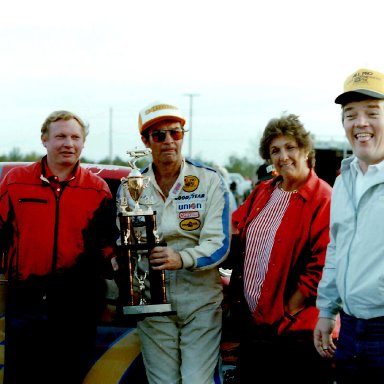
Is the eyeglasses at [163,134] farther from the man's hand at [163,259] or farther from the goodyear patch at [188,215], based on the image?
the man's hand at [163,259]

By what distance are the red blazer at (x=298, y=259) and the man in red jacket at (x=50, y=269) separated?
37.1 inches

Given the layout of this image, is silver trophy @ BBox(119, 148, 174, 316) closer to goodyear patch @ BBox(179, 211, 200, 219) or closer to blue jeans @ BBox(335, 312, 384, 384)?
goodyear patch @ BBox(179, 211, 200, 219)

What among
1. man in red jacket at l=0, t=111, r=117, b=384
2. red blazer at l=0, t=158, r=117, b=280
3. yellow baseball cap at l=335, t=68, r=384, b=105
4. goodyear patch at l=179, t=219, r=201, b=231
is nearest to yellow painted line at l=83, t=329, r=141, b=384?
man in red jacket at l=0, t=111, r=117, b=384

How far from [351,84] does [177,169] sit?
44.3 inches

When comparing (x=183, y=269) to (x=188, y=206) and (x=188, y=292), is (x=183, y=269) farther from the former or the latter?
(x=188, y=206)

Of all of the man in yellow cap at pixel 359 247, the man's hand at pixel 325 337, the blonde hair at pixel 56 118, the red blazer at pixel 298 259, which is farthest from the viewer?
the blonde hair at pixel 56 118

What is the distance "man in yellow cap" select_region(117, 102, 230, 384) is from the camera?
3.35m

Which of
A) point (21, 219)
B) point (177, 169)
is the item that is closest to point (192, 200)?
point (177, 169)

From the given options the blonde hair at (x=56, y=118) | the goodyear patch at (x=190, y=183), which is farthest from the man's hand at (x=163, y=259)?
the blonde hair at (x=56, y=118)

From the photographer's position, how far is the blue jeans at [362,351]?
→ 2.48m

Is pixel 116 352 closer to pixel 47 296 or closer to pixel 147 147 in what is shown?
pixel 47 296

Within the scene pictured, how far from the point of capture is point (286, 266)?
3.12 m

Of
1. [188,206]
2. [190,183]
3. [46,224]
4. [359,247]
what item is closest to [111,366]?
[46,224]

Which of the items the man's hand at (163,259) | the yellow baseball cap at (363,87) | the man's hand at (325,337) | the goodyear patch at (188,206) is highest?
the yellow baseball cap at (363,87)
